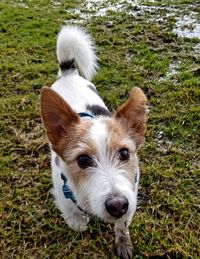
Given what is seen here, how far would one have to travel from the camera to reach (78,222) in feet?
10.0

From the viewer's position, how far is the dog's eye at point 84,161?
2.47 m

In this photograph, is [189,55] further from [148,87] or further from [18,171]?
[18,171]

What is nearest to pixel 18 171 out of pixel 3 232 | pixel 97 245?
pixel 3 232

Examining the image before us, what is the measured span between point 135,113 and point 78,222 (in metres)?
0.87

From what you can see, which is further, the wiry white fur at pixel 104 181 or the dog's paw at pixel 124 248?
the dog's paw at pixel 124 248

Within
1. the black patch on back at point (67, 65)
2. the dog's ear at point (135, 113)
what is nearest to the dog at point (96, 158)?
the dog's ear at point (135, 113)

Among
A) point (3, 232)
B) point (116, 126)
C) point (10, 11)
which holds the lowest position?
point (10, 11)

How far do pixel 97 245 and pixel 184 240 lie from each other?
60cm

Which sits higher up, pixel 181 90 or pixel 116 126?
pixel 116 126

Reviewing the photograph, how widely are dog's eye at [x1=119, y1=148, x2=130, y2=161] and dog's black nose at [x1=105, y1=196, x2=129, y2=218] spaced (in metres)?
0.28

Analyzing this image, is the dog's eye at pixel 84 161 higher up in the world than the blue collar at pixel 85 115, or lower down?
higher up

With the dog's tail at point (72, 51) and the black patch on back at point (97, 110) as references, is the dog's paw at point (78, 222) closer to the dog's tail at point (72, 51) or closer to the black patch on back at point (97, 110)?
the black patch on back at point (97, 110)

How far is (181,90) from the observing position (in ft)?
16.3

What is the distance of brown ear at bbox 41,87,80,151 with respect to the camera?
8.57 ft
